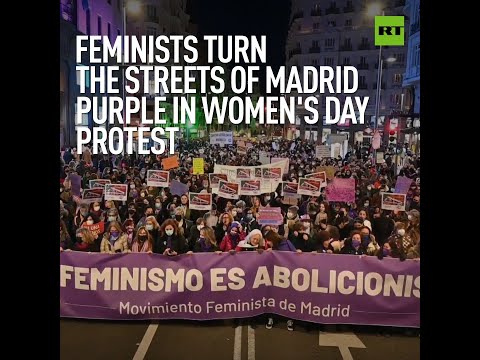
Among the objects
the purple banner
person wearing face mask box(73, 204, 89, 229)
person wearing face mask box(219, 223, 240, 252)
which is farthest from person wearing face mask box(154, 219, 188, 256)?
person wearing face mask box(73, 204, 89, 229)

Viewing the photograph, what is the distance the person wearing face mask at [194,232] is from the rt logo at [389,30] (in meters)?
3.99

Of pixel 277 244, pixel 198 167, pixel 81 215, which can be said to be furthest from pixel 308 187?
pixel 81 215

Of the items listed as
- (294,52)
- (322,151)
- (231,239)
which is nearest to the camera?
(231,239)

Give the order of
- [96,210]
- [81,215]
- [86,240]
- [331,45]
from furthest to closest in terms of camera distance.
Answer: [331,45]
[81,215]
[96,210]
[86,240]

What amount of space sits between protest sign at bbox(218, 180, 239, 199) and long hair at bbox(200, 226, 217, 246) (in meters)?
0.62

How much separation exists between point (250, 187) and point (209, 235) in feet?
3.39

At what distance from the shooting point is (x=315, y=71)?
7.70m

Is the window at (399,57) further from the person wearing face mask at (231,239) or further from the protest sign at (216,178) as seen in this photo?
the person wearing face mask at (231,239)

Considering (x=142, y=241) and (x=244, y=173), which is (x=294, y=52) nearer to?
(x=244, y=173)

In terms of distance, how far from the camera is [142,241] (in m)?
8.18

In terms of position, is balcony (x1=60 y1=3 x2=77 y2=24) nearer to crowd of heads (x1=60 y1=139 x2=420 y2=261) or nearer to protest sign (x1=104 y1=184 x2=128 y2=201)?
crowd of heads (x1=60 y1=139 x2=420 y2=261)

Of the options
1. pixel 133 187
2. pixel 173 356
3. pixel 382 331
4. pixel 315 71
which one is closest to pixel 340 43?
pixel 315 71

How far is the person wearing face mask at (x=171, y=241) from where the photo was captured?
26.6 feet

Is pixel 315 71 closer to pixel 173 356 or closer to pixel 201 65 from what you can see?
pixel 201 65
